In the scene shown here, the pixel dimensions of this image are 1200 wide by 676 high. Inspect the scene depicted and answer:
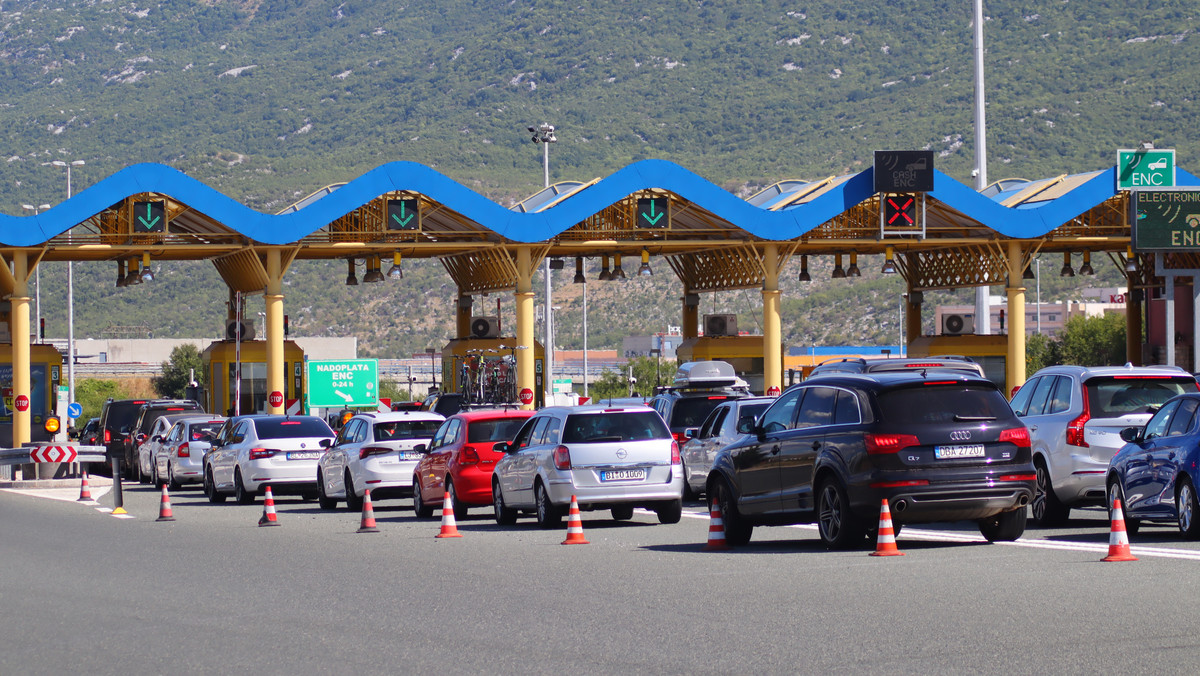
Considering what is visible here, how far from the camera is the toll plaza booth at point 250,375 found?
4500 cm

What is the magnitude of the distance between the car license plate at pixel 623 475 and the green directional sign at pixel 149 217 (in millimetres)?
23760

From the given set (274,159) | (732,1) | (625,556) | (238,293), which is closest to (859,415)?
(625,556)

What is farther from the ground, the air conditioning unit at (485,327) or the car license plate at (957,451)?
the air conditioning unit at (485,327)

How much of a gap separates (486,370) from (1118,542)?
3099 cm

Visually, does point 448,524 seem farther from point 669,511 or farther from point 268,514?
point 268,514

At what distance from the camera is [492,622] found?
36.8ft

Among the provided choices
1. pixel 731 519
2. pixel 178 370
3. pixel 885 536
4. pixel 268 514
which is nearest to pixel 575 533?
pixel 731 519

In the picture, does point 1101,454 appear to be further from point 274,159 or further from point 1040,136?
point 274,159

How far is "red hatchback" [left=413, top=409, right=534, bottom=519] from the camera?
886 inches

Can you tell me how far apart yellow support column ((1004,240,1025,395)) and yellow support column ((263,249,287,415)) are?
1949 centimetres

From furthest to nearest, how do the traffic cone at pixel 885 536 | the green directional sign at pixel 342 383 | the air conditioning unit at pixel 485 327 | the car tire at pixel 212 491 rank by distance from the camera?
the green directional sign at pixel 342 383 → the air conditioning unit at pixel 485 327 → the car tire at pixel 212 491 → the traffic cone at pixel 885 536

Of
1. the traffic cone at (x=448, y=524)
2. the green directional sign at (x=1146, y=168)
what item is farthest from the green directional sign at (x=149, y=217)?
the green directional sign at (x=1146, y=168)

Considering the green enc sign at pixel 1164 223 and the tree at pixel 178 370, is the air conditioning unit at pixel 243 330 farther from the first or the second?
the tree at pixel 178 370

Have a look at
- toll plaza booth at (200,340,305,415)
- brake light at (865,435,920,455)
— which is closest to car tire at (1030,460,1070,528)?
brake light at (865,435,920,455)
